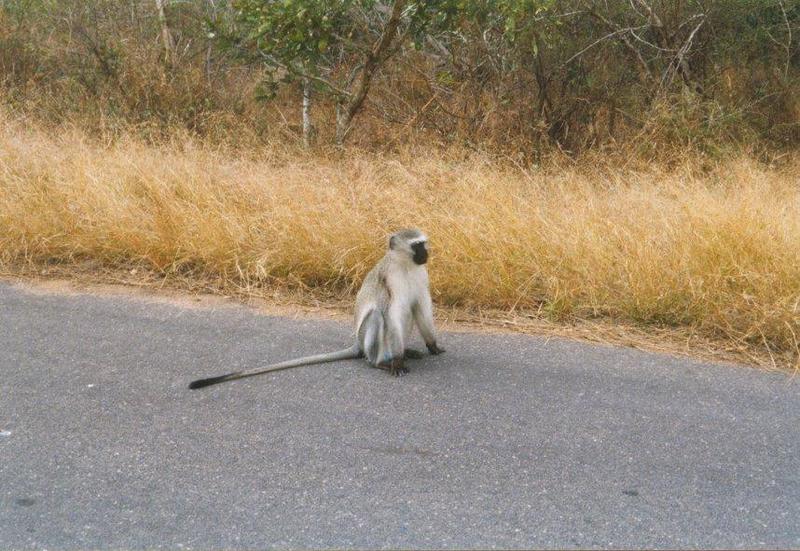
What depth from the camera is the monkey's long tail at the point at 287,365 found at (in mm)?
4027

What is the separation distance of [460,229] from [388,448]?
2523 millimetres

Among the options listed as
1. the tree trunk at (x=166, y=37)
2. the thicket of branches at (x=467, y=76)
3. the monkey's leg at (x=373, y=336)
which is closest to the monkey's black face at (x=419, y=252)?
the monkey's leg at (x=373, y=336)

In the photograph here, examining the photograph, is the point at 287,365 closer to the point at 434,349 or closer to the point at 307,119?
the point at 434,349

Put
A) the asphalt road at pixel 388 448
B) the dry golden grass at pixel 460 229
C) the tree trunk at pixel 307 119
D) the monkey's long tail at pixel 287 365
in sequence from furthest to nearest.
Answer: the tree trunk at pixel 307 119, the dry golden grass at pixel 460 229, the monkey's long tail at pixel 287 365, the asphalt road at pixel 388 448

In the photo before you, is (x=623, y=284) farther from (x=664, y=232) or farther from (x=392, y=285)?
(x=392, y=285)

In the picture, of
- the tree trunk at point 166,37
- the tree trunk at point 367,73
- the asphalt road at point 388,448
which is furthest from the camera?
the tree trunk at point 166,37

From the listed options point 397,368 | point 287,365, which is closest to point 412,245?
point 397,368

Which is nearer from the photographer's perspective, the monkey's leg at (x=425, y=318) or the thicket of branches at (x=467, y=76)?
A: the monkey's leg at (x=425, y=318)

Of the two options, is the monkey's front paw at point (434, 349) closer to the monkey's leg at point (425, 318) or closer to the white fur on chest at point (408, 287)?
the monkey's leg at point (425, 318)

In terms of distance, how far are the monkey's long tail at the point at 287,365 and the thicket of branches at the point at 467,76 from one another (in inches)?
181

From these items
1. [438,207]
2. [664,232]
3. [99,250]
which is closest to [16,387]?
[99,250]

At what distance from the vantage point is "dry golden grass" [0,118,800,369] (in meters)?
4.85

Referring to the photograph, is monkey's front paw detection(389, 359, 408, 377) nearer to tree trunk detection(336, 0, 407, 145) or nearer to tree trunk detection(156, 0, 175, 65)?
tree trunk detection(336, 0, 407, 145)

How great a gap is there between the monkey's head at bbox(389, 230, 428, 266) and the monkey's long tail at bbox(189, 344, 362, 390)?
590mm
